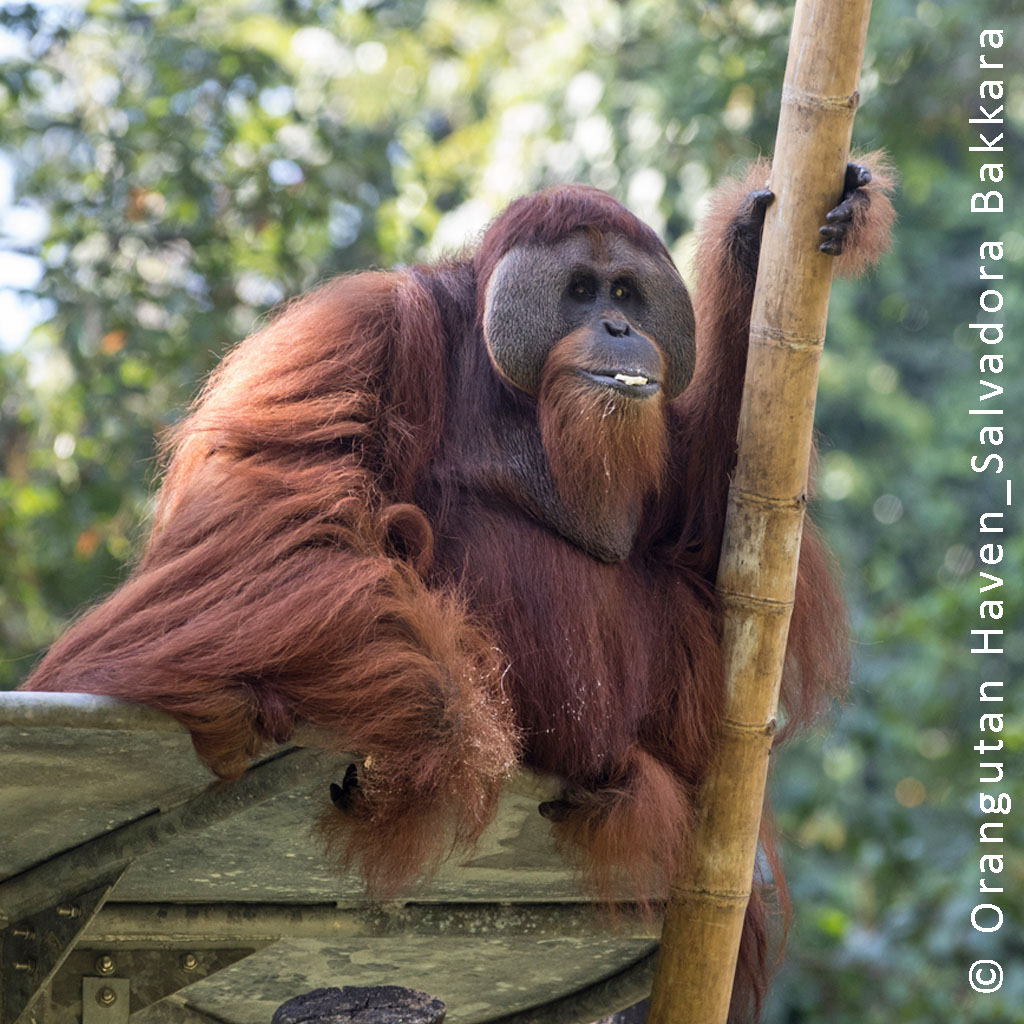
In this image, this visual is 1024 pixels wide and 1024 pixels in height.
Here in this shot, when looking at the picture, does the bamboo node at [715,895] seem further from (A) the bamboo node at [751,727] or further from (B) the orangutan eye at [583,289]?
(B) the orangutan eye at [583,289]

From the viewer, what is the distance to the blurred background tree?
16.3 ft

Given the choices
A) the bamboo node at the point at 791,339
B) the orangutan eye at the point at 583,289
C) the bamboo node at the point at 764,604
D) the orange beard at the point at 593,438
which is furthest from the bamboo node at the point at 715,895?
the orangutan eye at the point at 583,289

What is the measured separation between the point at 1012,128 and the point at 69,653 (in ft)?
24.8

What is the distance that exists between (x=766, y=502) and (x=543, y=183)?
4.99m

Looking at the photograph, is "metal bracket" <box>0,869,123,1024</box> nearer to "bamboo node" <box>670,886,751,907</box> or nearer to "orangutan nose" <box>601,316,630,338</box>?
"bamboo node" <box>670,886,751,907</box>

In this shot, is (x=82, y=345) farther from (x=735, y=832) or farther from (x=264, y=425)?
(x=735, y=832)

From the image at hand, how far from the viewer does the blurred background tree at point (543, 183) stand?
16.3 feet

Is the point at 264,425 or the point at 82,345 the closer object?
the point at 264,425

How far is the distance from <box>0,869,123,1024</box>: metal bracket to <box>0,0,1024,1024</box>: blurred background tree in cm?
153

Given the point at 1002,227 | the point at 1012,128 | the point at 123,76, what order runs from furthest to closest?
the point at 1012,128 < the point at 1002,227 < the point at 123,76

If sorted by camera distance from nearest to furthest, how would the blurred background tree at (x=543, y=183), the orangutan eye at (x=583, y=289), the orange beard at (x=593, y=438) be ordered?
the orange beard at (x=593, y=438), the orangutan eye at (x=583, y=289), the blurred background tree at (x=543, y=183)

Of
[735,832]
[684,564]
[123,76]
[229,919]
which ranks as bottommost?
[229,919]

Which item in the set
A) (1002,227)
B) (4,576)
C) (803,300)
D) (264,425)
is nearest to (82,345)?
(4,576)

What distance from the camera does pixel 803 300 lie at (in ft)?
7.29
